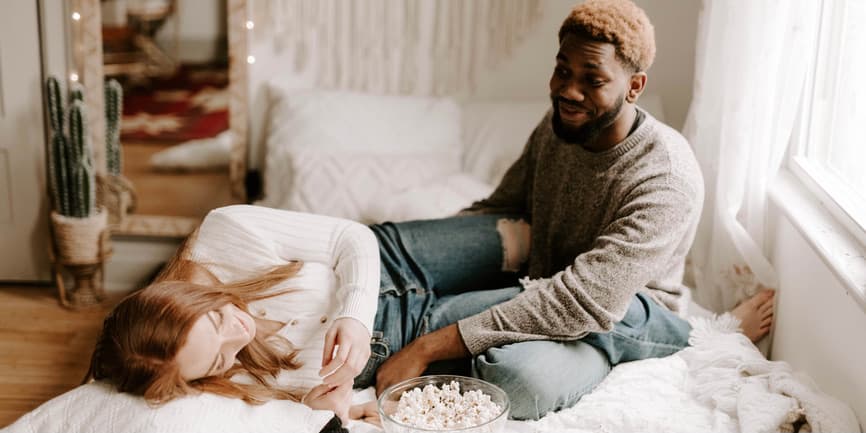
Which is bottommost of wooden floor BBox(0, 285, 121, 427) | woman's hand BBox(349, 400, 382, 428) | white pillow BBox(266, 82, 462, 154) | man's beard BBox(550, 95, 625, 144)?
wooden floor BBox(0, 285, 121, 427)

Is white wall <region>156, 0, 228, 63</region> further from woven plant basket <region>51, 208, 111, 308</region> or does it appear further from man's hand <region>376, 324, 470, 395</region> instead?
man's hand <region>376, 324, 470, 395</region>

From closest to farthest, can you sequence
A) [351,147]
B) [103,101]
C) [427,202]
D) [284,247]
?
[284,247] < [427,202] < [351,147] < [103,101]

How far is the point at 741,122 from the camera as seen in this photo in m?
2.20

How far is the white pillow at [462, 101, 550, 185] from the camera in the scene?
2.88 meters

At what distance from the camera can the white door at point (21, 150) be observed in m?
2.99

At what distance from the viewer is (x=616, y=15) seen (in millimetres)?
1854

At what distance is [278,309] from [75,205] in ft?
5.05

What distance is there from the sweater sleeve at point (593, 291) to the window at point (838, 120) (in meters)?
0.34

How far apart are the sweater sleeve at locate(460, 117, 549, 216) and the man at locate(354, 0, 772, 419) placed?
0.70 feet

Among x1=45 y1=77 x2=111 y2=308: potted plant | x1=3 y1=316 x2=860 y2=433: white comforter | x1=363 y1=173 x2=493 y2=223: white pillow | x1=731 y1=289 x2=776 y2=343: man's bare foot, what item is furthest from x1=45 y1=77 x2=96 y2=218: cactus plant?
x1=731 y1=289 x2=776 y2=343: man's bare foot

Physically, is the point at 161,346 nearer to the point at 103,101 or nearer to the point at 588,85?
the point at 588,85

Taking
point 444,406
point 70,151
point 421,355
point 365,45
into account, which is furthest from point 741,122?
point 70,151

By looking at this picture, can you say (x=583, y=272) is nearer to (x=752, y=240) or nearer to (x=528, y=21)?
(x=752, y=240)

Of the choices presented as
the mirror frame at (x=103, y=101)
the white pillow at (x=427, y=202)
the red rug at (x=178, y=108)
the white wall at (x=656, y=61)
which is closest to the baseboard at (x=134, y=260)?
the mirror frame at (x=103, y=101)
